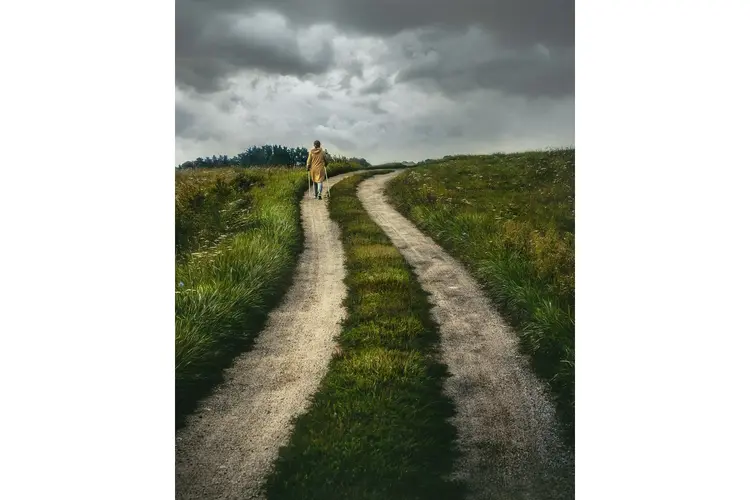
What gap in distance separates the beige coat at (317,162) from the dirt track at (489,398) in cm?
73

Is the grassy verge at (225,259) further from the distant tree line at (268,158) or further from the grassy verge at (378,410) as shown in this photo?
the grassy verge at (378,410)

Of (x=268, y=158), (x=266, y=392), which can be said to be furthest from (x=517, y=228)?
(x=266, y=392)

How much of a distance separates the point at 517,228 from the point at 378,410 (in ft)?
4.78

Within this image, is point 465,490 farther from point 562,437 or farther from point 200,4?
point 200,4

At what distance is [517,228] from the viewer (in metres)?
3.89

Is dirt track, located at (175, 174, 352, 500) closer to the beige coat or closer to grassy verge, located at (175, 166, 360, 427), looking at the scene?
grassy verge, located at (175, 166, 360, 427)

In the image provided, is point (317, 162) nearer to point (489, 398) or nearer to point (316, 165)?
point (316, 165)

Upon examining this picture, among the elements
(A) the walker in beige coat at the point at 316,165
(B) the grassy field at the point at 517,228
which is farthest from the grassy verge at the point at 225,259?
(B) the grassy field at the point at 517,228

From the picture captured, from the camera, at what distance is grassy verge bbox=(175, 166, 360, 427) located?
372 centimetres

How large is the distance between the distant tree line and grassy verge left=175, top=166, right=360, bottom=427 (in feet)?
0.16
